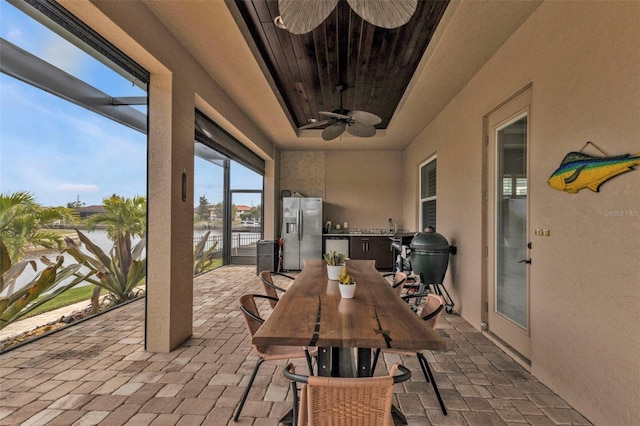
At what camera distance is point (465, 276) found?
4.06 meters

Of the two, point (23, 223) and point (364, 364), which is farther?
point (23, 223)

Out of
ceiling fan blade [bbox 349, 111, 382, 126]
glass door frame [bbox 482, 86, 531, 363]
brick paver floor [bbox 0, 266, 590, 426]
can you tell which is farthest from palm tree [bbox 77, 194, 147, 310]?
glass door frame [bbox 482, 86, 531, 363]

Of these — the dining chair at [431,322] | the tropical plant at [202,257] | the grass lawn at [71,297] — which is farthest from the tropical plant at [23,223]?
the dining chair at [431,322]

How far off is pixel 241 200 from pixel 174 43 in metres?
5.39

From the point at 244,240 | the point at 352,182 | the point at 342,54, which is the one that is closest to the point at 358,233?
the point at 352,182

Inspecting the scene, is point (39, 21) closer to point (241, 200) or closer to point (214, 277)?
point (214, 277)

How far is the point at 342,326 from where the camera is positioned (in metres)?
1.59

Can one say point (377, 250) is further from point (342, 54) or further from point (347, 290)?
point (347, 290)

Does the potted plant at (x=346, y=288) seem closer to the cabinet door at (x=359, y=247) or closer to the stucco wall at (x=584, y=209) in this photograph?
the stucco wall at (x=584, y=209)

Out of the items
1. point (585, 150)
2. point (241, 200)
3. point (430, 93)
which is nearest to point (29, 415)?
point (585, 150)

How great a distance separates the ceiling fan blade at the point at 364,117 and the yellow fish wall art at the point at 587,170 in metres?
2.12

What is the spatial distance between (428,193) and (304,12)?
4866 millimetres

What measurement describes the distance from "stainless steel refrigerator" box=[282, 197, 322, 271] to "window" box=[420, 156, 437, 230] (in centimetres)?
236

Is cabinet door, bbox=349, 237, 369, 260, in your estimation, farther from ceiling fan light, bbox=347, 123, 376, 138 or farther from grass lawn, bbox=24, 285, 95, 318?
grass lawn, bbox=24, 285, 95, 318
